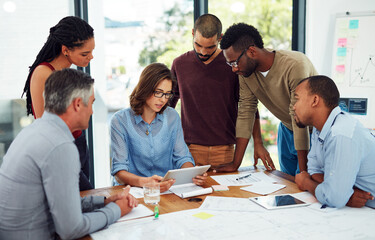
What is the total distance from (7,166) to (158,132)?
1070 millimetres

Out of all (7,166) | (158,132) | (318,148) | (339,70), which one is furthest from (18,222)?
(339,70)

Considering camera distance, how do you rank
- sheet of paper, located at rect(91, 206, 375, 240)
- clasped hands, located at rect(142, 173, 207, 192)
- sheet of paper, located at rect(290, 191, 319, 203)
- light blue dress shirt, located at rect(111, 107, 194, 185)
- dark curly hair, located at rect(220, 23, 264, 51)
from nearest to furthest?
sheet of paper, located at rect(91, 206, 375, 240), sheet of paper, located at rect(290, 191, 319, 203), clasped hands, located at rect(142, 173, 207, 192), light blue dress shirt, located at rect(111, 107, 194, 185), dark curly hair, located at rect(220, 23, 264, 51)

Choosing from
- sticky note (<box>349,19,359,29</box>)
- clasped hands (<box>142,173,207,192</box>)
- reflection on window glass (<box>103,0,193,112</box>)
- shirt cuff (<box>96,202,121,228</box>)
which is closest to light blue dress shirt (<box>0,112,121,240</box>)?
shirt cuff (<box>96,202,121,228</box>)

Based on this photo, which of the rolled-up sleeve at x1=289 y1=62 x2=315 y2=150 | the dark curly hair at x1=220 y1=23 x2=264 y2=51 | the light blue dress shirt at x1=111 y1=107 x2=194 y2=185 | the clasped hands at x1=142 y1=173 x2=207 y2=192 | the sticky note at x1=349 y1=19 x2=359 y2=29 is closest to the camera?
the clasped hands at x1=142 y1=173 x2=207 y2=192

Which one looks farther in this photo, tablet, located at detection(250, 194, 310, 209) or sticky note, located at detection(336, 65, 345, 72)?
sticky note, located at detection(336, 65, 345, 72)

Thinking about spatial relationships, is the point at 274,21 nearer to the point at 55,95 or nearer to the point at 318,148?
the point at 318,148

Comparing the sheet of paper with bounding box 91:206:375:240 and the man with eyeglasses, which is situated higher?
the man with eyeglasses

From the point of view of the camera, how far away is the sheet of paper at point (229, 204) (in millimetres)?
1639

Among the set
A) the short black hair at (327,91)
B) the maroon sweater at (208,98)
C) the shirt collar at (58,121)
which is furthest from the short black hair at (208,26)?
the shirt collar at (58,121)

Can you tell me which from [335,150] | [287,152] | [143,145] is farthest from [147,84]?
[287,152]

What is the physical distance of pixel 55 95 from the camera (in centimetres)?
133

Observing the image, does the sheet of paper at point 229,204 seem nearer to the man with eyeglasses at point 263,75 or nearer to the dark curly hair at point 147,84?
the man with eyeglasses at point 263,75

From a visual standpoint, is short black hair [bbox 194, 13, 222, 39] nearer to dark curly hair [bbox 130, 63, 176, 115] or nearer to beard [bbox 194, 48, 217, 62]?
beard [bbox 194, 48, 217, 62]

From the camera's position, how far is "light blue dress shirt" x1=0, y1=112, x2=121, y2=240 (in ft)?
4.04
